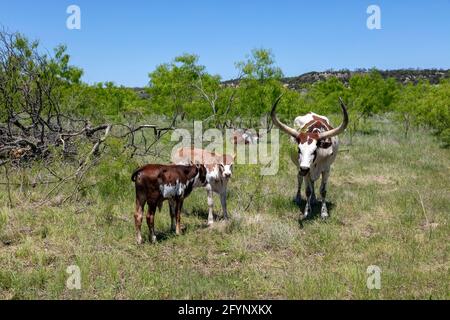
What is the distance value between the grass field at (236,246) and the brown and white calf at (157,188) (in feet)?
1.22

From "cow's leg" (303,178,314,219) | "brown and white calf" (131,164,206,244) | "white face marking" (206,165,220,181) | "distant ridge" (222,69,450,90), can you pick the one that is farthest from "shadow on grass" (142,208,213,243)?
"distant ridge" (222,69,450,90)

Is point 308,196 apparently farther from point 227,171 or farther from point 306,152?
point 227,171

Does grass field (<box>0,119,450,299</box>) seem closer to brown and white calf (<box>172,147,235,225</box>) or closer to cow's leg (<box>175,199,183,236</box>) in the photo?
cow's leg (<box>175,199,183,236</box>)

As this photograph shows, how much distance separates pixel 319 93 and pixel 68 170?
22.4m

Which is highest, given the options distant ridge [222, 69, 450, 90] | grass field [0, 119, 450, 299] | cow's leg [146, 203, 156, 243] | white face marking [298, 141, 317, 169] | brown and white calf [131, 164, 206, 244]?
distant ridge [222, 69, 450, 90]

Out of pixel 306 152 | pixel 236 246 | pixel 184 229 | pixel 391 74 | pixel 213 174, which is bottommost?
pixel 236 246

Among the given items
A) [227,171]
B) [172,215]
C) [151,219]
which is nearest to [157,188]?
[151,219]

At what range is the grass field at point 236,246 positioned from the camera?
5.18m

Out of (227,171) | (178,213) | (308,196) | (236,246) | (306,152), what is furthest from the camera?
(308,196)

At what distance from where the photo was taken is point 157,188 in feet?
21.9

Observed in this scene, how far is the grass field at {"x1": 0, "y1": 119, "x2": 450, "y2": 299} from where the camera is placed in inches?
204

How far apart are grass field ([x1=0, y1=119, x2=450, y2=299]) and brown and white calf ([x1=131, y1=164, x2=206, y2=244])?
0.37 metres

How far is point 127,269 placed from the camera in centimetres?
568

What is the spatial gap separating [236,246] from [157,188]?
5.04ft
